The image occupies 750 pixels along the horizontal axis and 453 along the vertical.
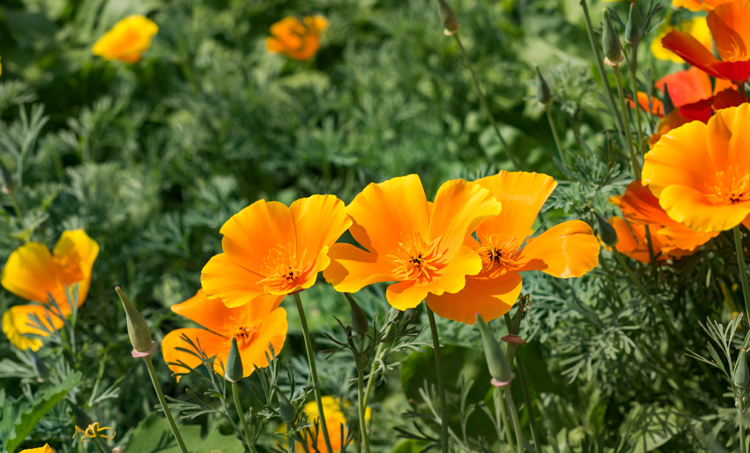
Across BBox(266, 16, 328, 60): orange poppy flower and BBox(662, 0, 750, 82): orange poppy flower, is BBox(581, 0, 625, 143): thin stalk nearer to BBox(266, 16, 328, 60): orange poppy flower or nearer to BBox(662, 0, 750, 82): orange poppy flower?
BBox(662, 0, 750, 82): orange poppy flower

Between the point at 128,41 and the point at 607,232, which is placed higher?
the point at 607,232

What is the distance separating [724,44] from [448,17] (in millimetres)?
351

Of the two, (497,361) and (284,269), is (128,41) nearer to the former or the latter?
(284,269)

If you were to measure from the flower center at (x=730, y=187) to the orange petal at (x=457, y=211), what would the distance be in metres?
0.23

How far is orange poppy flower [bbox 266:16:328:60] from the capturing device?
73.6 inches

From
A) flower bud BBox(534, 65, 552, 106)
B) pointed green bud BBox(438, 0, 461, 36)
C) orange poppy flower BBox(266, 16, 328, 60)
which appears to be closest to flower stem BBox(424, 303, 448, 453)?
flower bud BBox(534, 65, 552, 106)

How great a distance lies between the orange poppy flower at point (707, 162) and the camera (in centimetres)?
60

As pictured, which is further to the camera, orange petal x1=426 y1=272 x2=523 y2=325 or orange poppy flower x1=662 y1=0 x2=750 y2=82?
orange poppy flower x1=662 y1=0 x2=750 y2=82

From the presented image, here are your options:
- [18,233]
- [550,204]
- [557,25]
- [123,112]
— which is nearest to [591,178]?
[550,204]

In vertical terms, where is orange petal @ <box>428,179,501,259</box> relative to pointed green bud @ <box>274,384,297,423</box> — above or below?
above

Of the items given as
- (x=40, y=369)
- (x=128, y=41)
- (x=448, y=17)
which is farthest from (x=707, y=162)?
(x=128, y=41)

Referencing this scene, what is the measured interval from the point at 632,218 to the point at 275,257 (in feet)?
1.33

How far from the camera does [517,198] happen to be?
0.67 m

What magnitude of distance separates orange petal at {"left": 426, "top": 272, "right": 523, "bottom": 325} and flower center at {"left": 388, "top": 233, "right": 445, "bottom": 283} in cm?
3
